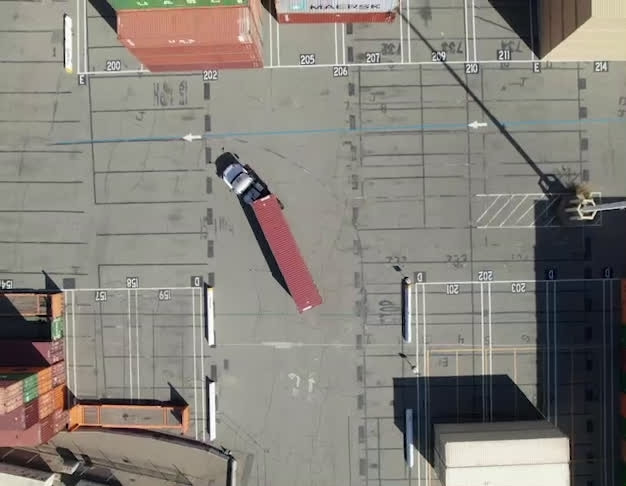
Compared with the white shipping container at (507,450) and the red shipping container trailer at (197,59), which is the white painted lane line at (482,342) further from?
the red shipping container trailer at (197,59)

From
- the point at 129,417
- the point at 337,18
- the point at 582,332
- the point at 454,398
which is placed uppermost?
the point at 337,18

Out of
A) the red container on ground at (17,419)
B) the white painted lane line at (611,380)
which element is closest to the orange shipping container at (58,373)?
the red container on ground at (17,419)

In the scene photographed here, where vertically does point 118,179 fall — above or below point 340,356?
above

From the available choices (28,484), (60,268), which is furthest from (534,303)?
(28,484)

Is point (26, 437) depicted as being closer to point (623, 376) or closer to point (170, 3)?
point (170, 3)

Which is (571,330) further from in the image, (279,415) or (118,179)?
(118,179)

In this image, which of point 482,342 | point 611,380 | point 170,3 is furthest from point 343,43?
point 611,380
